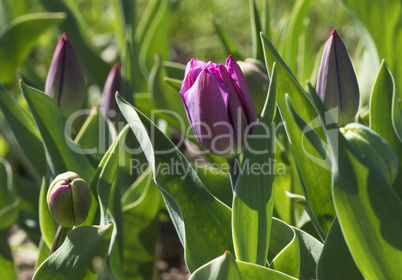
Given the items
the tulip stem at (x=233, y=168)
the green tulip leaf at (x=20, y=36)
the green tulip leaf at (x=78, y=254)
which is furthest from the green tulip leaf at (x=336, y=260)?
the green tulip leaf at (x=20, y=36)

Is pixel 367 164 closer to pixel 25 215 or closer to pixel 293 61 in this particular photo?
pixel 293 61

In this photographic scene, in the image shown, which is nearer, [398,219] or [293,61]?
[398,219]

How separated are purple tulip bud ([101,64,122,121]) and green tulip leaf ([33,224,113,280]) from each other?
39 cm

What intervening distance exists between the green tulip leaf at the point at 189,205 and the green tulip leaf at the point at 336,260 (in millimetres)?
124

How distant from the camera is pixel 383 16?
4.16ft

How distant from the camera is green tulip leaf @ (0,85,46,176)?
0.87 meters

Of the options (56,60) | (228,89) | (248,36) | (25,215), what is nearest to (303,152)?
(228,89)

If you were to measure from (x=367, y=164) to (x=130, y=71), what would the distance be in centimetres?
70

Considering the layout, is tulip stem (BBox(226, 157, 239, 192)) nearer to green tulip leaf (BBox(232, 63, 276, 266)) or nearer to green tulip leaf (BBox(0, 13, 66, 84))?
green tulip leaf (BBox(232, 63, 276, 266))

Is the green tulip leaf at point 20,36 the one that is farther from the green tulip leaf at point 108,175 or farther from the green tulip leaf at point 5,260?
the green tulip leaf at point 108,175

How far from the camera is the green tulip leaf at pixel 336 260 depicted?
0.60 m

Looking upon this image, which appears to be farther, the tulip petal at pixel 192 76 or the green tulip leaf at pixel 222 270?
the tulip petal at pixel 192 76

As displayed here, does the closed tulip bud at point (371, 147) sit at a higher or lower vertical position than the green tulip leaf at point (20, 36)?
lower

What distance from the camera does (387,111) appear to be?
0.74 metres
